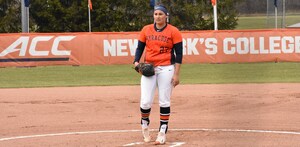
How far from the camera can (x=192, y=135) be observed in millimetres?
10695

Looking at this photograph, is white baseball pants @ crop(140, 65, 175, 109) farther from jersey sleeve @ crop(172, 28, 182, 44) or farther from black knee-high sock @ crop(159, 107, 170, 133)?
jersey sleeve @ crop(172, 28, 182, 44)

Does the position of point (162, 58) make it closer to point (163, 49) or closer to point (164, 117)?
point (163, 49)

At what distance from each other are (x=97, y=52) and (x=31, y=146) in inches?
759

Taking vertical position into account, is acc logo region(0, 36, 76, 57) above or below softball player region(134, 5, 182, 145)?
below

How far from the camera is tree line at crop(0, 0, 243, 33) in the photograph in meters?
46.7

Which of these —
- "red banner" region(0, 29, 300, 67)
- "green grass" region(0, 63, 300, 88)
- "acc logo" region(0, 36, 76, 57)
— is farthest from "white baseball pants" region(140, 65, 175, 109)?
"acc logo" region(0, 36, 76, 57)

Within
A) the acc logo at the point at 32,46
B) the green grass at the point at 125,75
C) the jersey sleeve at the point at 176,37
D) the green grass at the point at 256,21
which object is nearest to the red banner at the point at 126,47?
the acc logo at the point at 32,46

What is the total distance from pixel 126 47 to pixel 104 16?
1839cm

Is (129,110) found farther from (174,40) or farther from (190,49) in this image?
(190,49)

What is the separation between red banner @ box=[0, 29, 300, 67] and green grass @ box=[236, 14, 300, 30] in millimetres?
21844

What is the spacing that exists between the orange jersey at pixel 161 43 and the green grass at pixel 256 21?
41007mm

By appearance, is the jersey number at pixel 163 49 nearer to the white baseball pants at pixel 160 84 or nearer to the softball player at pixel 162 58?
the softball player at pixel 162 58

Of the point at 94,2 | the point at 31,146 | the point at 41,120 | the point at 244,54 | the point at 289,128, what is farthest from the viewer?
the point at 94,2

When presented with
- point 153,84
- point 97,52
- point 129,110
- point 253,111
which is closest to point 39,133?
point 153,84
